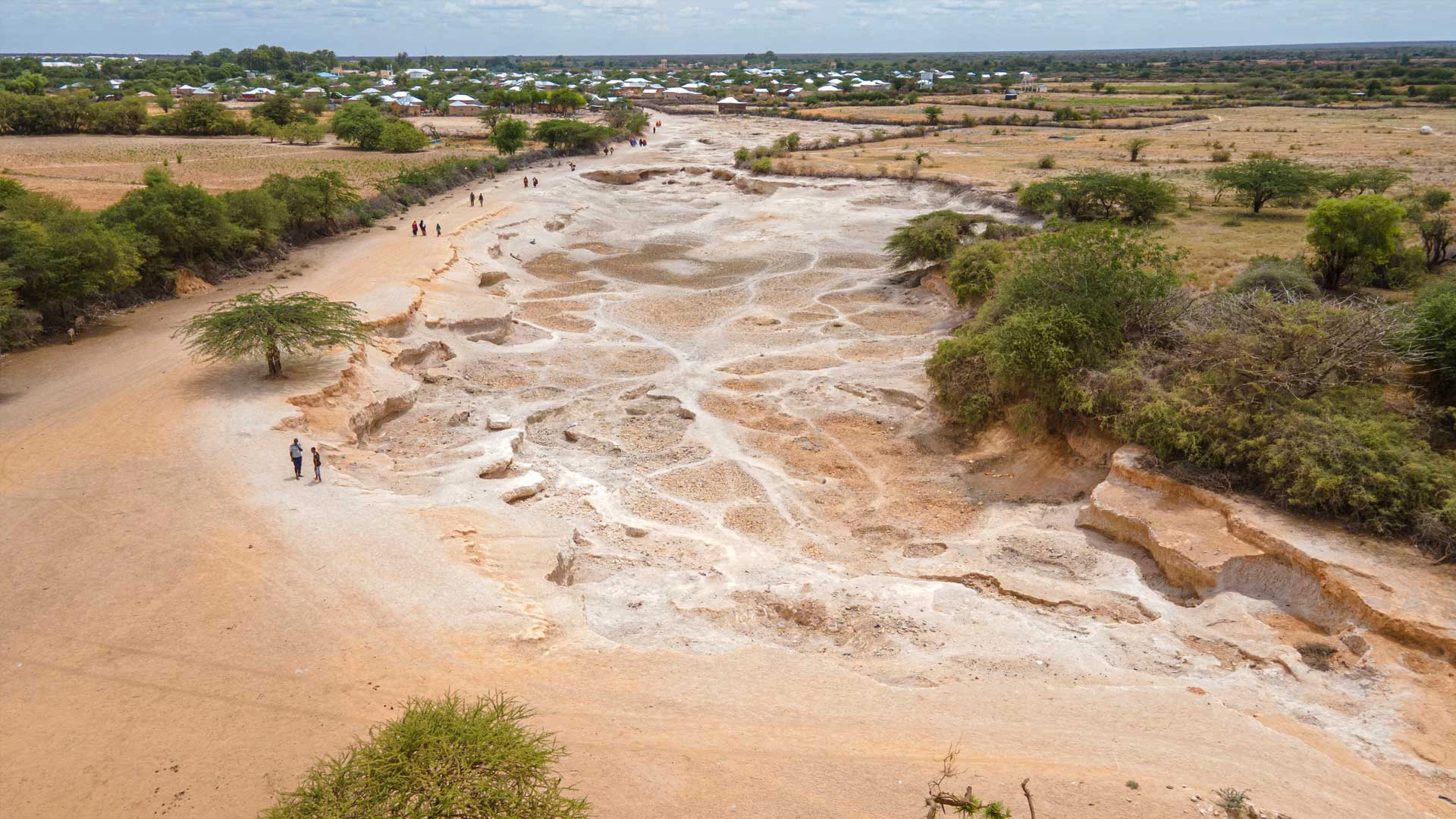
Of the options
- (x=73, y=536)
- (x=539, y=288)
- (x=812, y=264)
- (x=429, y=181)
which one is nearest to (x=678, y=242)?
(x=812, y=264)

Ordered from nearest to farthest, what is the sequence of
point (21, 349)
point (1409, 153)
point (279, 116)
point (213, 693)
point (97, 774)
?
point (97, 774) → point (213, 693) → point (21, 349) → point (1409, 153) → point (279, 116)

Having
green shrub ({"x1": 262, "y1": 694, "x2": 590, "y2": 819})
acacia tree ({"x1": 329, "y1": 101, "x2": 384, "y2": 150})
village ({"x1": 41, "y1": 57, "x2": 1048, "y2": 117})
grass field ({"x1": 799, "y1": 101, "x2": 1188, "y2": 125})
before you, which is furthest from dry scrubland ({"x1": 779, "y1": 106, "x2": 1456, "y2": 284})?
village ({"x1": 41, "y1": 57, "x2": 1048, "y2": 117})

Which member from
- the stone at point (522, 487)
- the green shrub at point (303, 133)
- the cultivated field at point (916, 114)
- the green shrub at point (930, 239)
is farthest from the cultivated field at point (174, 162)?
the cultivated field at point (916, 114)

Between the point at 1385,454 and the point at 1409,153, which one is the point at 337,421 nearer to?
the point at 1385,454

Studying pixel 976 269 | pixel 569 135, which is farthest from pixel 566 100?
pixel 976 269

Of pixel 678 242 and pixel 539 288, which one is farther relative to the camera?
pixel 678 242

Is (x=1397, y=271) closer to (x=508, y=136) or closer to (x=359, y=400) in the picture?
(x=359, y=400)

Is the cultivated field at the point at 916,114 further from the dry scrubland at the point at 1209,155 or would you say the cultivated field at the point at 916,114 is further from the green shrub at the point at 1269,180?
the green shrub at the point at 1269,180
